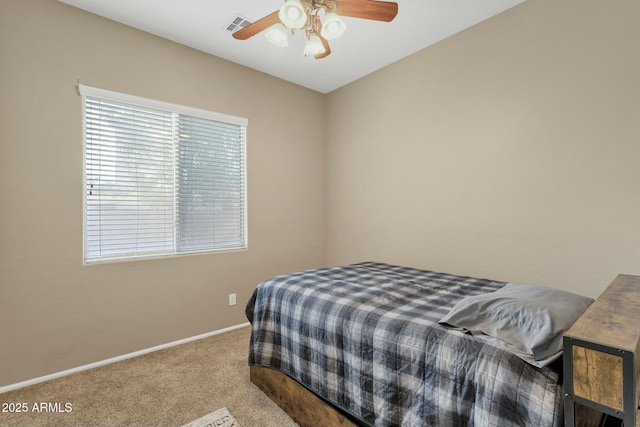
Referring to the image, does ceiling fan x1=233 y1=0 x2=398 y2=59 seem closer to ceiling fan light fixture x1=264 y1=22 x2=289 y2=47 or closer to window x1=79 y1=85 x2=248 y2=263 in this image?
ceiling fan light fixture x1=264 y1=22 x2=289 y2=47

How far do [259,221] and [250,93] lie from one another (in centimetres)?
136

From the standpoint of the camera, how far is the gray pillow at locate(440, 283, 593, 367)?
0.99m

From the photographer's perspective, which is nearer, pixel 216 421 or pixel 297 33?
pixel 216 421

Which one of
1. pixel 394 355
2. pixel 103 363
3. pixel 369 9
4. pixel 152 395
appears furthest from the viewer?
pixel 103 363

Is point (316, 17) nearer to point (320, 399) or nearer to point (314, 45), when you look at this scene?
point (314, 45)

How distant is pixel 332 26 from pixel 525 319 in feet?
5.50

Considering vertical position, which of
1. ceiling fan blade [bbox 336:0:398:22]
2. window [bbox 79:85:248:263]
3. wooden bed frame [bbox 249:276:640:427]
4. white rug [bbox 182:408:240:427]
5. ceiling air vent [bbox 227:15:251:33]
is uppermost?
ceiling air vent [bbox 227:15:251:33]

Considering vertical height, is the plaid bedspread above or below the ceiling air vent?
below

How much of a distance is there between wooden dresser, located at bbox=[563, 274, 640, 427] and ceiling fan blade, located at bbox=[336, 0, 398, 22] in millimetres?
1631

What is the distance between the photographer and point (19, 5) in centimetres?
207

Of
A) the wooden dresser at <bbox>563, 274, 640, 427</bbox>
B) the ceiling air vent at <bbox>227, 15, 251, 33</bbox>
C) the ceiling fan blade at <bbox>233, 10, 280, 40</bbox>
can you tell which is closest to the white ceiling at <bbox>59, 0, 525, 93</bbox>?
the ceiling air vent at <bbox>227, 15, 251, 33</bbox>

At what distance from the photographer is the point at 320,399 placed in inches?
62.0

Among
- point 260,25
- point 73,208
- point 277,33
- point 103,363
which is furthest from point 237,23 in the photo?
point 103,363

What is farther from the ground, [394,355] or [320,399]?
[394,355]
